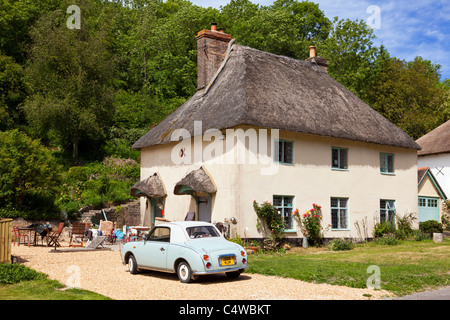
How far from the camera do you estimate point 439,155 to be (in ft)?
110

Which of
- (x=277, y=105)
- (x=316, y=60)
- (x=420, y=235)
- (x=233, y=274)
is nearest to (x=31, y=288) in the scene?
(x=233, y=274)

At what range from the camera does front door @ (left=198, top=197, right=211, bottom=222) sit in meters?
19.5

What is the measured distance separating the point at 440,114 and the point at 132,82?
32.2 meters

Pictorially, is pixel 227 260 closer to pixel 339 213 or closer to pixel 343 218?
pixel 339 213

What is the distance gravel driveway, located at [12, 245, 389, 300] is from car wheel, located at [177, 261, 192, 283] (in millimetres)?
193

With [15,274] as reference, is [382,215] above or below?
above

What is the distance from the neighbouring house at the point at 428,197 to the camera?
2602 cm

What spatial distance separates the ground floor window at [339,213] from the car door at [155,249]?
11.4 m

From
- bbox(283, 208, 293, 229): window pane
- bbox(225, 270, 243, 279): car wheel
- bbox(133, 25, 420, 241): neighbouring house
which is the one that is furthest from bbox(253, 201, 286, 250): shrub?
bbox(225, 270, 243, 279): car wheel

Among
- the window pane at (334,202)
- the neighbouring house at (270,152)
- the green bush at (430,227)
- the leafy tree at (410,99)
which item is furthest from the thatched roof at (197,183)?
the leafy tree at (410,99)

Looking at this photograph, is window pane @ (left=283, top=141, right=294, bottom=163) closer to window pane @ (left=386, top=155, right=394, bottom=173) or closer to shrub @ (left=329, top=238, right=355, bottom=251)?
shrub @ (left=329, top=238, right=355, bottom=251)

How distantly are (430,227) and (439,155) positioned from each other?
10985 mm

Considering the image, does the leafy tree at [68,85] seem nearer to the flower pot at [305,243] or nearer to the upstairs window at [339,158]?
the upstairs window at [339,158]

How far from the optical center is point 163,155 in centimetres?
2294
